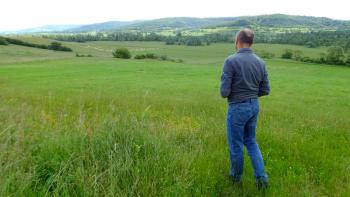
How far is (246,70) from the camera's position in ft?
17.0

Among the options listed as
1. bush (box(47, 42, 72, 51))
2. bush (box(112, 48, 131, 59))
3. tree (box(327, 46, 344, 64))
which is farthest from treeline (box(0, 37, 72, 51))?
tree (box(327, 46, 344, 64))

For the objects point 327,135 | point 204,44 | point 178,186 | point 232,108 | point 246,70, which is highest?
point 246,70

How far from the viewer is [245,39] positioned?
5.16 metres

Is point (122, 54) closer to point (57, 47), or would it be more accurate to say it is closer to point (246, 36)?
point (57, 47)

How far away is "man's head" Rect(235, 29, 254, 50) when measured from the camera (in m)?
5.15

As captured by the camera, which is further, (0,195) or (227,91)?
(227,91)

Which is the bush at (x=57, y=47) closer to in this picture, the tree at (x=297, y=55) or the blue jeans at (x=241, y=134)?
the tree at (x=297, y=55)

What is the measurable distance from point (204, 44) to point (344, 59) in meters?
55.5

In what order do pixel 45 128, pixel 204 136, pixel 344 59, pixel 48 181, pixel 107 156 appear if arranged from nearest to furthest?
pixel 48 181, pixel 107 156, pixel 45 128, pixel 204 136, pixel 344 59

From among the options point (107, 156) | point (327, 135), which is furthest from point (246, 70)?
point (327, 135)

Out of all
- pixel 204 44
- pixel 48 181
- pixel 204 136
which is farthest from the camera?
pixel 204 44

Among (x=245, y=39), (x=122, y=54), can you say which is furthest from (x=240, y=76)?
(x=122, y=54)

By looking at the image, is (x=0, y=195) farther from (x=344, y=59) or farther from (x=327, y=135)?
(x=344, y=59)

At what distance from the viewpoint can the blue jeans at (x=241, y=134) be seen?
5180 millimetres
